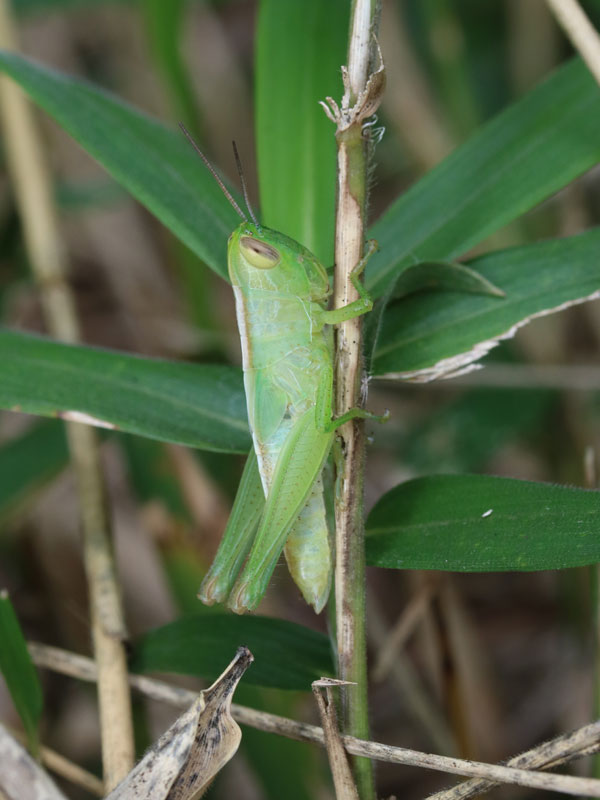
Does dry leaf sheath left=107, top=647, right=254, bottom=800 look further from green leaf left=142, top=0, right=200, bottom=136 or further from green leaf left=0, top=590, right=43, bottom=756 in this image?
green leaf left=142, top=0, right=200, bottom=136

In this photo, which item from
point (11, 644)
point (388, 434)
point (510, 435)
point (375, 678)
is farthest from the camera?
point (388, 434)

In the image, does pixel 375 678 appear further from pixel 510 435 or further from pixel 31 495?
pixel 31 495

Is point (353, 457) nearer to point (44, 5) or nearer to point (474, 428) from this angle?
point (474, 428)

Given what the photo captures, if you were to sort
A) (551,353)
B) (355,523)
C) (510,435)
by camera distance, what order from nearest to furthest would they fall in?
(355,523)
(510,435)
(551,353)

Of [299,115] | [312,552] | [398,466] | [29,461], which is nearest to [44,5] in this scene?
[29,461]

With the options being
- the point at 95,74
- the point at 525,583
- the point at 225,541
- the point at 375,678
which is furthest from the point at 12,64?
the point at 95,74

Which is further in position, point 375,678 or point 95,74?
point 95,74

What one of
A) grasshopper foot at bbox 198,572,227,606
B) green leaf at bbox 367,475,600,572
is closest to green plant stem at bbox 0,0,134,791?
grasshopper foot at bbox 198,572,227,606

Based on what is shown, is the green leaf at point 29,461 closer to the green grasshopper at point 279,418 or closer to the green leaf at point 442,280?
the green grasshopper at point 279,418
